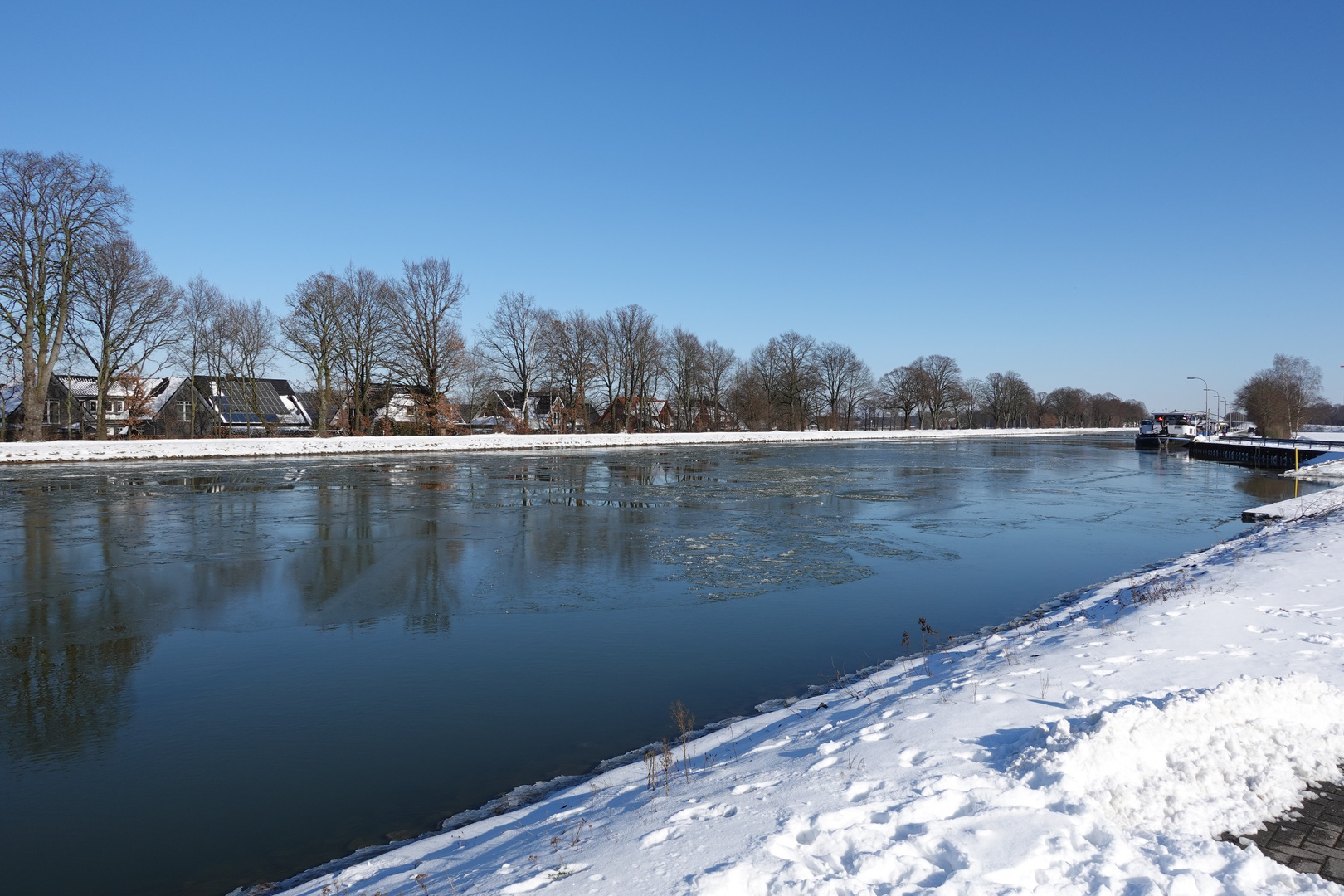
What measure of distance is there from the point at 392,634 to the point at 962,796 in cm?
733

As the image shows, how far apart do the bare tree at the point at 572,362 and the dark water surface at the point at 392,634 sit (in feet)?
179

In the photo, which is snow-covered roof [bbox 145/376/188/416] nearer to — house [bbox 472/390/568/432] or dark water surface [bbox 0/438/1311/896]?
house [bbox 472/390/568/432]

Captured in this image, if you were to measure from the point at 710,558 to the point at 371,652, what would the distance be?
7.02 metres

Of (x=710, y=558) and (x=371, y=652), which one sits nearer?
(x=371, y=652)

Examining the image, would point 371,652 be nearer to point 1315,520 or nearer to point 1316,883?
point 1316,883

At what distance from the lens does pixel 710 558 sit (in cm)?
1447

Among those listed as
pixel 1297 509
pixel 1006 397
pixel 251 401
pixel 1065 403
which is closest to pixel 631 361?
pixel 251 401

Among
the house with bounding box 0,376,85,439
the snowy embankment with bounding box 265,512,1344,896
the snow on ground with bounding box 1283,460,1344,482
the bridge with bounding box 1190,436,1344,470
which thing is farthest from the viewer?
the house with bounding box 0,376,85,439

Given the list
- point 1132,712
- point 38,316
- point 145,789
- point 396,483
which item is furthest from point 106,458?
point 1132,712

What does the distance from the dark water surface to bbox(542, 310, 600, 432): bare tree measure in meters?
54.5

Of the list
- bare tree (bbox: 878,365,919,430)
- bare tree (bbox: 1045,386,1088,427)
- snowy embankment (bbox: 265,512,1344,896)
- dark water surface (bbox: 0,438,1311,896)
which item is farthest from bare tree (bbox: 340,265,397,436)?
bare tree (bbox: 1045,386,1088,427)

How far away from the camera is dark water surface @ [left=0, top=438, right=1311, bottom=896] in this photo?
17.7 feet

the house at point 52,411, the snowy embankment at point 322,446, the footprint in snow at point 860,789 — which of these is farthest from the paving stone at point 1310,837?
the house at point 52,411

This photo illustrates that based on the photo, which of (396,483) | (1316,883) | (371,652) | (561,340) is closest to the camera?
(1316,883)
